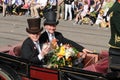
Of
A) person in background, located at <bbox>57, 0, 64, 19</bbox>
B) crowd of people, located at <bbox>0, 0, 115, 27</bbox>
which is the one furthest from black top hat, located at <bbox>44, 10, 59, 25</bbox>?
Answer: person in background, located at <bbox>57, 0, 64, 19</bbox>

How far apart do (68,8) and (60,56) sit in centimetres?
1176

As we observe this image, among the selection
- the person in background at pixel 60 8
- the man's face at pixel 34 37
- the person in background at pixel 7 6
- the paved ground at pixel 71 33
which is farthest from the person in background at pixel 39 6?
the man's face at pixel 34 37

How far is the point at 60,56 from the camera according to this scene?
20.1 ft

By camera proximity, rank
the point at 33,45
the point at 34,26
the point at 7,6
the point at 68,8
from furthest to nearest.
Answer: the point at 7,6 → the point at 68,8 → the point at 34,26 → the point at 33,45

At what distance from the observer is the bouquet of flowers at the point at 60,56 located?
241 inches

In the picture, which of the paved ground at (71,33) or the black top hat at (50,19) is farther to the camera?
the paved ground at (71,33)

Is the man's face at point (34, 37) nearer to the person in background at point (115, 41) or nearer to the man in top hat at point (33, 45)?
the man in top hat at point (33, 45)

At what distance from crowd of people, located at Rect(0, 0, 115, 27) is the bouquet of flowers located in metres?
9.55

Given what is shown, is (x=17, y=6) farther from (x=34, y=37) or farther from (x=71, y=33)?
(x=34, y=37)

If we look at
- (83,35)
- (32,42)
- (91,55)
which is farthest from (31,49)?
(83,35)

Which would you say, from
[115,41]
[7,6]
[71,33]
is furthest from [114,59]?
[7,6]

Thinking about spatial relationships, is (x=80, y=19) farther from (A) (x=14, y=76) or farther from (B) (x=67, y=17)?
(A) (x=14, y=76)

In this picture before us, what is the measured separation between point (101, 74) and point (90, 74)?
0.17 m

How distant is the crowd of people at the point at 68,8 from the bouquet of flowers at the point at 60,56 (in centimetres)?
955
